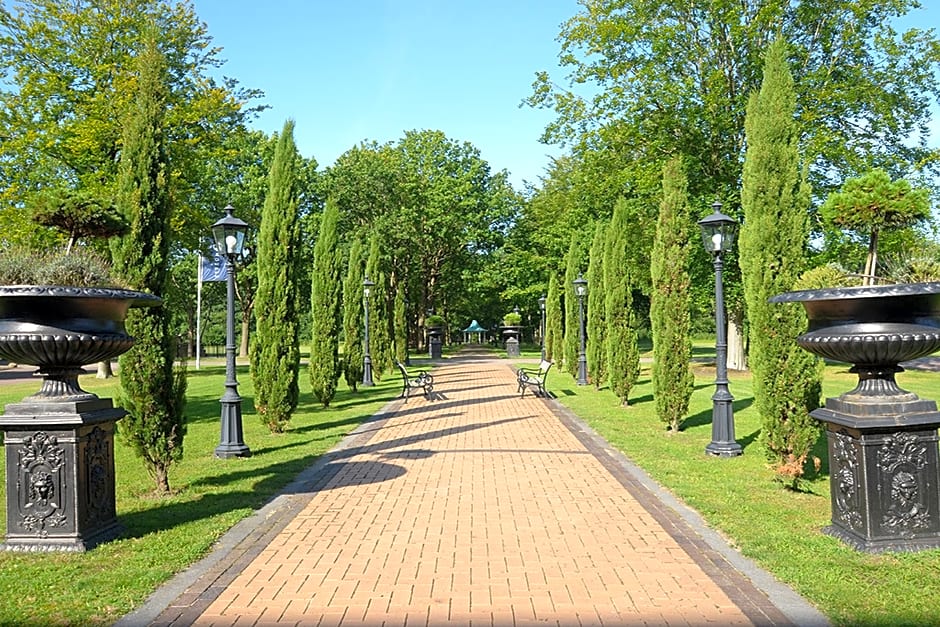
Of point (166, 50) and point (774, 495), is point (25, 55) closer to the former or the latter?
point (166, 50)

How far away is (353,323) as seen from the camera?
2120 centimetres

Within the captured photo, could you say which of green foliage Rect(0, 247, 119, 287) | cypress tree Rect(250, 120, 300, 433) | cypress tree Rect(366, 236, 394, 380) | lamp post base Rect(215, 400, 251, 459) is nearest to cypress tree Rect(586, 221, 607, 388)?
cypress tree Rect(366, 236, 394, 380)

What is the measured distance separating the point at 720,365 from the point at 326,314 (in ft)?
33.6

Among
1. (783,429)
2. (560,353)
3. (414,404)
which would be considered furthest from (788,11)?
(783,429)

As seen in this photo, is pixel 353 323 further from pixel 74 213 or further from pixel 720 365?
pixel 74 213

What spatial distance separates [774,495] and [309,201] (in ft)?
117

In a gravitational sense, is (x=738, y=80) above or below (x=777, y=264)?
above

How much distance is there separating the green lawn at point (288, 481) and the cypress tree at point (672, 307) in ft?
2.21

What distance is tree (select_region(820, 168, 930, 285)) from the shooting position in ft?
17.7

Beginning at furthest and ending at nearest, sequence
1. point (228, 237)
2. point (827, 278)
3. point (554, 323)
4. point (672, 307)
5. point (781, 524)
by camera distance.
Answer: point (554, 323)
point (672, 307)
point (228, 237)
point (827, 278)
point (781, 524)

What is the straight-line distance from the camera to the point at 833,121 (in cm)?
2173

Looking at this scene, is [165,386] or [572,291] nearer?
[165,386]

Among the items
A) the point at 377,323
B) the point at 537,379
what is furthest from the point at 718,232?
the point at 377,323

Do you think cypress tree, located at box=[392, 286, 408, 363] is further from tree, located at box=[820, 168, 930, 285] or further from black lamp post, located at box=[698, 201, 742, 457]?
tree, located at box=[820, 168, 930, 285]
